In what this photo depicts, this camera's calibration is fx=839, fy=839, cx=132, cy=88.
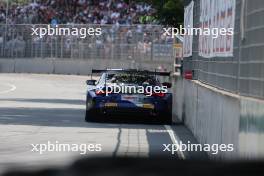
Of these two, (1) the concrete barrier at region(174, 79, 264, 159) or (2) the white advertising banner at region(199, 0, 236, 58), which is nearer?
(1) the concrete barrier at region(174, 79, 264, 159)

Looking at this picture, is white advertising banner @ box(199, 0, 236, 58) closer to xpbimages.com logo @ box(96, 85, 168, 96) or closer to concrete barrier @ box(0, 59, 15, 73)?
xpbimages.com logo @ box(96, 85, 168, 96)

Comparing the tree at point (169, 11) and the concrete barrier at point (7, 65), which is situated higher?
the tree at point (169, 11)

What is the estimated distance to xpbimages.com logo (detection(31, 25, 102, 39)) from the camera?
1829 inches

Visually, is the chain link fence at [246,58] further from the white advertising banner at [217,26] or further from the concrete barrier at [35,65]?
the concrete barrier at [35,65]

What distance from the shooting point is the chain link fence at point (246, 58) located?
26.1ft

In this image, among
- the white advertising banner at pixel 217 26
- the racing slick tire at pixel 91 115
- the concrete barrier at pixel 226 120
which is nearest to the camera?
the concrete barrier at pixel 226 120

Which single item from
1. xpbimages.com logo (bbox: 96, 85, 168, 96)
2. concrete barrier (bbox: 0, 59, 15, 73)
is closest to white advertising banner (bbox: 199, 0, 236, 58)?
xpbimages.com logo (bbox: 96, 85, 168, 96)

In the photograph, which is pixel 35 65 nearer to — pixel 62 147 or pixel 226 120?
pixel 62 147

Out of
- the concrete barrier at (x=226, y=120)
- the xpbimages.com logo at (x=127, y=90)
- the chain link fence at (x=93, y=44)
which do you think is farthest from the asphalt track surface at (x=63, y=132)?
the chain link fence at (x=93, y=44)

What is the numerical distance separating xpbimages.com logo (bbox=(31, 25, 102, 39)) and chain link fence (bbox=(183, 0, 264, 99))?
114 feet

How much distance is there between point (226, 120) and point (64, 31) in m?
38.0

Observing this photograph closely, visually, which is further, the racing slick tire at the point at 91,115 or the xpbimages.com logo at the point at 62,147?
the racing slick tire at the point at 91,115

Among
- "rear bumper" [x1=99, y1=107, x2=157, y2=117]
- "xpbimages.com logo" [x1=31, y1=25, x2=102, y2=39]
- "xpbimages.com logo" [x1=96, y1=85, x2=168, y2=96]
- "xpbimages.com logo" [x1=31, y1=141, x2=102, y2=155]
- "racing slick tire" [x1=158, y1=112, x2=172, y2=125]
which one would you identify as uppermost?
"xpbimages.com logo" [x1=31, y1=25, x2=102, y2=39]

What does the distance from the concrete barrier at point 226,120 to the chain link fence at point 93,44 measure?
2666cm
